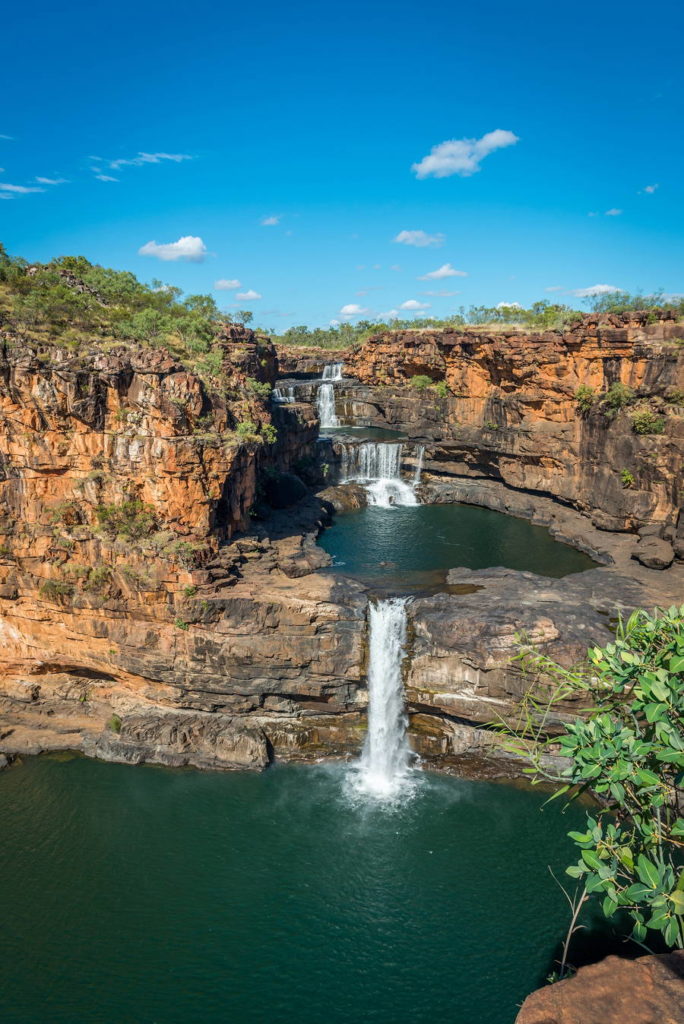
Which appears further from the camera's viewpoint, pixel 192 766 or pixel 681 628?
pixel 192 766

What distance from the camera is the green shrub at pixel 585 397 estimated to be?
3444 centimetres

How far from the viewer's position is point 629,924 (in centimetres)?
1440

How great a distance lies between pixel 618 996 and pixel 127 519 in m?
19.5

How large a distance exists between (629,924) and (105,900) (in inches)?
533

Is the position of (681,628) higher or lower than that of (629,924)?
higher

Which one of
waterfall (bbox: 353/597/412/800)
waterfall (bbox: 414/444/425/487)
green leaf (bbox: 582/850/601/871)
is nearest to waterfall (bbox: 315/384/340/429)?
waterfall (bbox: 414/444/425/487)

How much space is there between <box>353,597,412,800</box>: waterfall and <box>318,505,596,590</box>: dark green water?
3.76 m

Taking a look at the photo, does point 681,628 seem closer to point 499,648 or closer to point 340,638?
point 499,648

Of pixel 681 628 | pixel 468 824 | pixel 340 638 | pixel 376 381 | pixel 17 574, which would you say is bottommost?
pixel 468 824

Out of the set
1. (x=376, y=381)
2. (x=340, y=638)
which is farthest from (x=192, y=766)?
(x=376, y=381)

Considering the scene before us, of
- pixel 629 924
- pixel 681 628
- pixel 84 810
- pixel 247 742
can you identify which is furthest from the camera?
pixel 247 742

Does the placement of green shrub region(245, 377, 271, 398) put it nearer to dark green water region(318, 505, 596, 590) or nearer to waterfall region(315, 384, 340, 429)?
dark green water region(318, 505, 596, 590)

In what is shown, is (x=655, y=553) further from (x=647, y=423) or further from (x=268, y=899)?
(x=268, y=899)

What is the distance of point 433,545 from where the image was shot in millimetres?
32125
